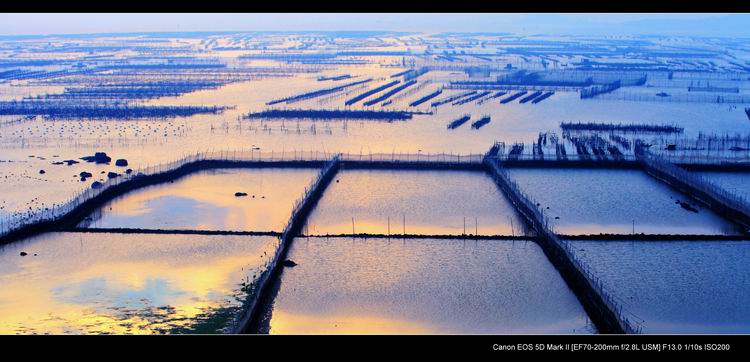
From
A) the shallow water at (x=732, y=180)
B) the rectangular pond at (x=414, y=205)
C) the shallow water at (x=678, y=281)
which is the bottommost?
the shallow water at (x=678, y=281)

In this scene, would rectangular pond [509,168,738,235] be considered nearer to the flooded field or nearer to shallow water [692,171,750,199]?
the flooded field

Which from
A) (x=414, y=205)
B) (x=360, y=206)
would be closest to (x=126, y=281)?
(x=360, y=206)

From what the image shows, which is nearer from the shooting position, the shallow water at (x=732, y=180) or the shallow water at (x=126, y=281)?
the shallow water at (x=126, y=281)

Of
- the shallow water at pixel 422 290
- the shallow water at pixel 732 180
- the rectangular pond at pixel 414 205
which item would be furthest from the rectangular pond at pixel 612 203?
the shallow water at pixel 422 290

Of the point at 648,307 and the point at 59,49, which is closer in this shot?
the point at 648,307

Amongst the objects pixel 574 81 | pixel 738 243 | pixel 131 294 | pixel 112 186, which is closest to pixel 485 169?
pixel 738 243

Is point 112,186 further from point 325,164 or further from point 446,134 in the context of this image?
point 446,134

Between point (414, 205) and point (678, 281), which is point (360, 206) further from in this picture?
point (678, 281)

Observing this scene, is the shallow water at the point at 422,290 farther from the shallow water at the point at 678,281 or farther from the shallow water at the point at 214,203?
the shallow water at the point at 214,203
